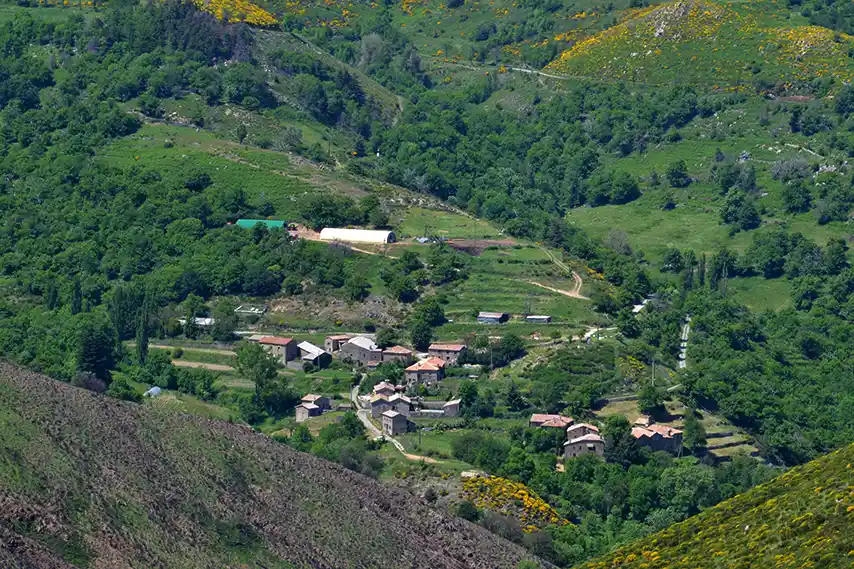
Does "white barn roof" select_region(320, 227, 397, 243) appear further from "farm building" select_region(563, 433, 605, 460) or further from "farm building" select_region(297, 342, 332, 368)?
"farm building" select_region(563, 433, 605, 460)

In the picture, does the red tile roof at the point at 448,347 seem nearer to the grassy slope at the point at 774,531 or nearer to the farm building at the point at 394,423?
the farm building at the point at 394,423

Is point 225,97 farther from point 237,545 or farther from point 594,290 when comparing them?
point 237,545

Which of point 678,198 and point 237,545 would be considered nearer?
point 237,545

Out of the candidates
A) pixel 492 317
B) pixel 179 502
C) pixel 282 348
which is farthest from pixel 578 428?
pixel 179 502

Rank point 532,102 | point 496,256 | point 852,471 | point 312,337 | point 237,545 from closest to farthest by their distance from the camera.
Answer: point 852,471, point 237,545, point 312,337, point 496,256, point 532,102

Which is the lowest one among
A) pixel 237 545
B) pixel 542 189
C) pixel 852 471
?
pixel 542 189

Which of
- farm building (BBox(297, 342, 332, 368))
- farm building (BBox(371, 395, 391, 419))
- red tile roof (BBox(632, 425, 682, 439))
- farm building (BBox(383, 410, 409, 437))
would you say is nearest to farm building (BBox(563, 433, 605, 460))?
red tile roof (BBox(632, 425, 682, 439))

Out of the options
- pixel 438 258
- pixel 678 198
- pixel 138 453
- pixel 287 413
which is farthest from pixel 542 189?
pixel 138 453
